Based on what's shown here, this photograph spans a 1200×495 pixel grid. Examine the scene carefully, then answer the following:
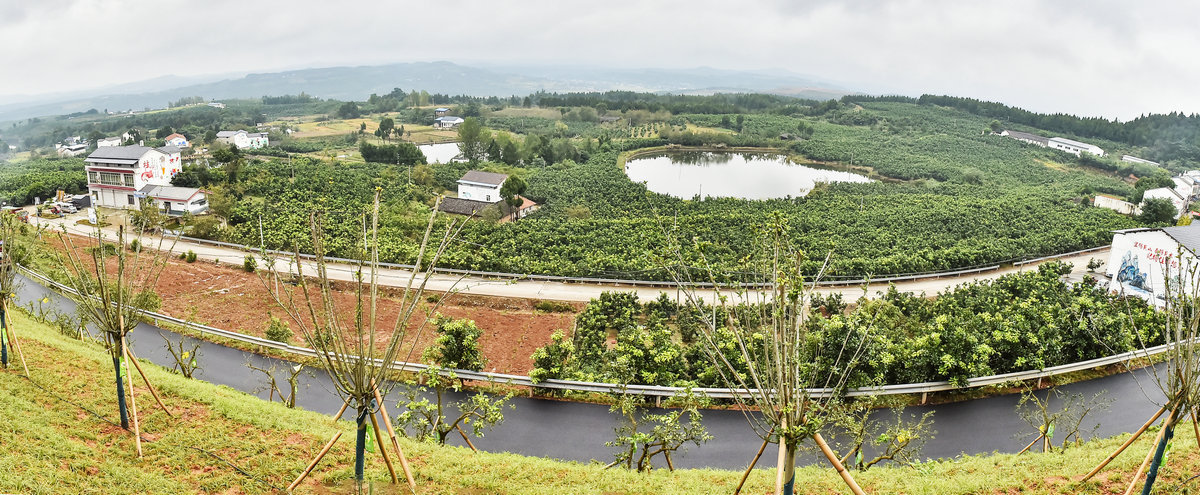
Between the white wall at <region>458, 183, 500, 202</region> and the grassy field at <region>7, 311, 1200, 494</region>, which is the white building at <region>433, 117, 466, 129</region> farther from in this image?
the grassy field at <region>7, 311, 1200, 494</region>

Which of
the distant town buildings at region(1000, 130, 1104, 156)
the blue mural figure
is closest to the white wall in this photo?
the blue mural figure

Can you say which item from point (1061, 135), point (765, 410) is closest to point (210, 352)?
point (765, 410)

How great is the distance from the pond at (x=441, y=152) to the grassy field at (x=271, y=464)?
44.5 metres

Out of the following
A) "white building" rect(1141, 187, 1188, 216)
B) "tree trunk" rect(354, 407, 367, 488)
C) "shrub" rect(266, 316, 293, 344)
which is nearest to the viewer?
"tree trunk" rect(354, 407, 367, 488)

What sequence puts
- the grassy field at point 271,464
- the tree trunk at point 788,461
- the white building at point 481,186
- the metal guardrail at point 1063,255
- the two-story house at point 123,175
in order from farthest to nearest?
1. the white building at point 481,186
2. the two-story house at point 123,175
3. the metal guardrail at point 1063,255
4. the grassy field at point 271,464
5. the tree trunk at point 788,461

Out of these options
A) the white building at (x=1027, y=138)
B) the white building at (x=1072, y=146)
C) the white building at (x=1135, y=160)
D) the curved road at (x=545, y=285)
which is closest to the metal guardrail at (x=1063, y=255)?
the curved road at (x=545, y=285)

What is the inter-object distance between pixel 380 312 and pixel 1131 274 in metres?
25.3

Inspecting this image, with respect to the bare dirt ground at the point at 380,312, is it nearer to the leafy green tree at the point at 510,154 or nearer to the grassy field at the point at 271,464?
the grassy field at the point at 271,464

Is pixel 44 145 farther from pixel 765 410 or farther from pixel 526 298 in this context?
pixel 765 410

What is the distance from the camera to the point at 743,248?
28.3m

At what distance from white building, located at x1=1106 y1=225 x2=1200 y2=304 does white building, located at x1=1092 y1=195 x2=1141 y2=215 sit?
20.1 meters

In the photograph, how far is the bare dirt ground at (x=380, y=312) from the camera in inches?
732

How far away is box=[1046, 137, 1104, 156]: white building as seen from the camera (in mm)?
62947

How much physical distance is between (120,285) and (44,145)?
81642 millimetres
